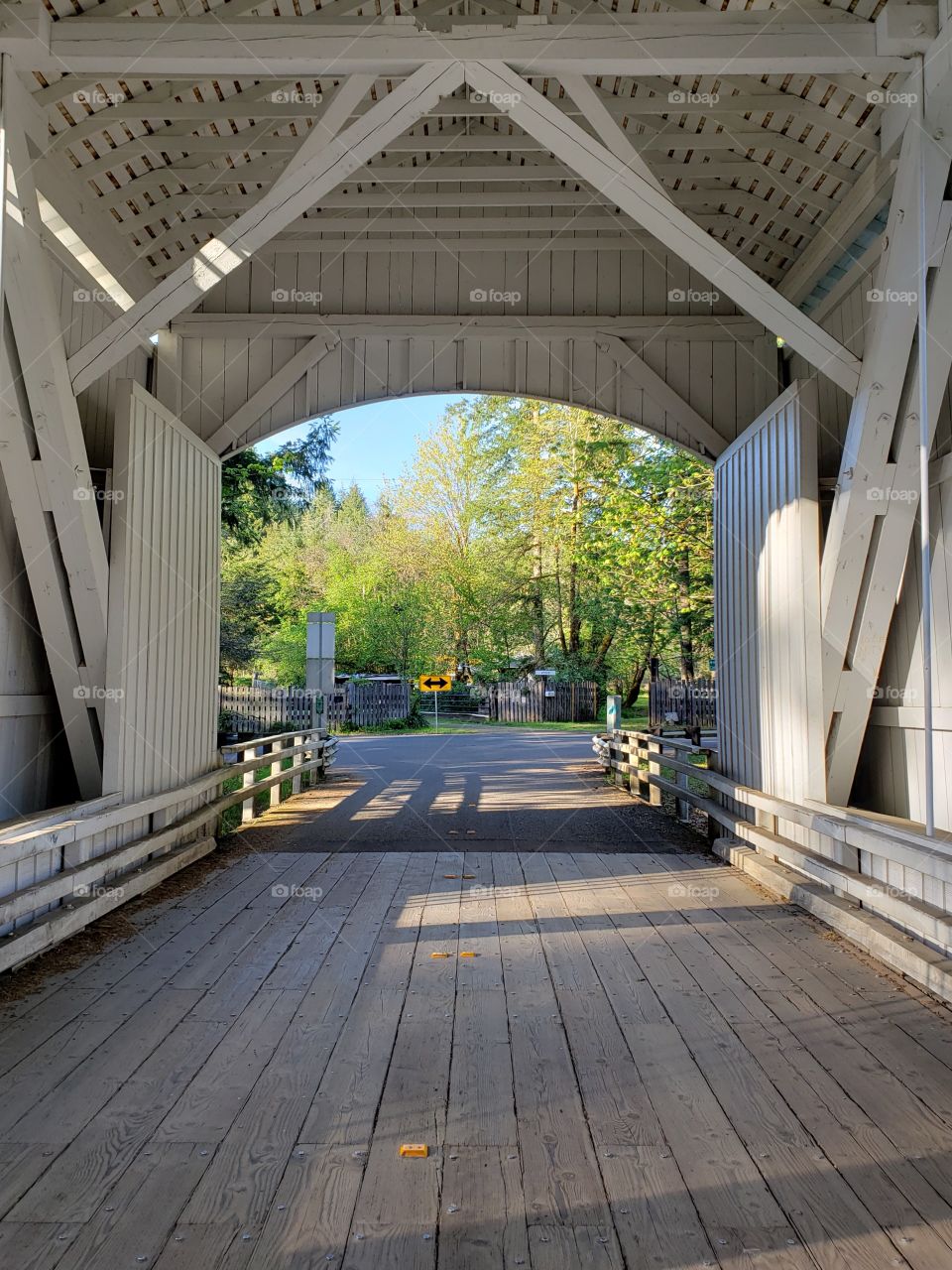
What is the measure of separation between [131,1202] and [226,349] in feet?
24.0

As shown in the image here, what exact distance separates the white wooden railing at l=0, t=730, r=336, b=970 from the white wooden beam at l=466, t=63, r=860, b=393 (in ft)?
14.0

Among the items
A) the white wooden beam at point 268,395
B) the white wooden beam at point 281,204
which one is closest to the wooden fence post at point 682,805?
the white wooden beam at point 268,395

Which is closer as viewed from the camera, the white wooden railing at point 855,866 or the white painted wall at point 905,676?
the white wooden railing at point 855,866

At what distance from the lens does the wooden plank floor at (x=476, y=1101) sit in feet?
7.50

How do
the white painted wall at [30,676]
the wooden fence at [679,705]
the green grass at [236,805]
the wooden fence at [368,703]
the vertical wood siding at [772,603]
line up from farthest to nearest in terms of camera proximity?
the wooden fence at [368,703] < the wooden fence at [679,705] < the green grass at [236,805] < the vertical wood siding at [772,603] < the white painted wall at [30,676]

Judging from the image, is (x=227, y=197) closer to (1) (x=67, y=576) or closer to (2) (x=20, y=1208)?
(1) (x=67, y=576)

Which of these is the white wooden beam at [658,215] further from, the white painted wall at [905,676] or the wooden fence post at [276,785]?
the wooden fence post at [276,785]

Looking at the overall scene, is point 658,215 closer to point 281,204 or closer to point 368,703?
point 281,204

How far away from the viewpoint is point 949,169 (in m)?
4.86

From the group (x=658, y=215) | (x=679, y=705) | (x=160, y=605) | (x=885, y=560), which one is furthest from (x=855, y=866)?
(x=679, y=705)

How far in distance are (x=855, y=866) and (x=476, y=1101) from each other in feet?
9.62

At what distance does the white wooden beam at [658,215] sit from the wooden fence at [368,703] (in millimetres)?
23484

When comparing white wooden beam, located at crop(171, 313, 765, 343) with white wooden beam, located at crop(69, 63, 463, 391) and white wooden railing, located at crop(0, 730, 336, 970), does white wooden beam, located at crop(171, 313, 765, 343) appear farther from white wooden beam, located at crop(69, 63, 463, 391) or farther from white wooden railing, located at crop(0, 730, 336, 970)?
white wooden railing, located at crop(0, 730, 336, 970)

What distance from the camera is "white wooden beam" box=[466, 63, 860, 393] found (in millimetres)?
5176
